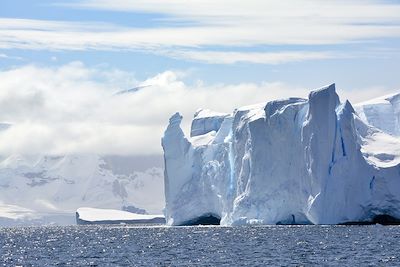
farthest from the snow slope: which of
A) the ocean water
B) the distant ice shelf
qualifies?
the distant ice shelf

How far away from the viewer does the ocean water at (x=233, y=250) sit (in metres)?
58.3

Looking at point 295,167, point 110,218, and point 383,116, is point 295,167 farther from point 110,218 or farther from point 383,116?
point 110,218

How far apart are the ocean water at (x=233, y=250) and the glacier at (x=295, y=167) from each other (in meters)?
2.92

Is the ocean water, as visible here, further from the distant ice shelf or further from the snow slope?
the distant ice shelf

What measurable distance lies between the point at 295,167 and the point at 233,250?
2524 centimetres

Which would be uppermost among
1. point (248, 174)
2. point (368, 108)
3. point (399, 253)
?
point (368, 108)

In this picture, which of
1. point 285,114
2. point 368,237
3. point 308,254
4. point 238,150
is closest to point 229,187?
point 238,150

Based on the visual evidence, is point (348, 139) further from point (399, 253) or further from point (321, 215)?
point (399, 253)

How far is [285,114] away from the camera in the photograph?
94188mm

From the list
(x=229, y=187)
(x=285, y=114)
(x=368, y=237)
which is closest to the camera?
(x=368, y=237)

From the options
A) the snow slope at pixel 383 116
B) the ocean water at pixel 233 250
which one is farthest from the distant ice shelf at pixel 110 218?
the ocean water at pixel 233 250

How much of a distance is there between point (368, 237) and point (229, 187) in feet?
87.3

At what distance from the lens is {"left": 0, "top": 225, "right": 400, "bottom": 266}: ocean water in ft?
191

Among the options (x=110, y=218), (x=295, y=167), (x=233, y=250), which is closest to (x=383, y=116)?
(x=295, y=167)
